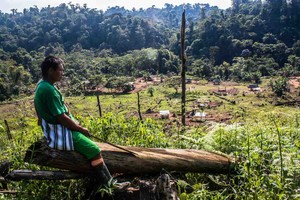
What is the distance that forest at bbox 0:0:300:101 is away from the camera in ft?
198

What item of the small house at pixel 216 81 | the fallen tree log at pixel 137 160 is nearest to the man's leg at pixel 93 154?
the fallen tree log at pixel 137 160

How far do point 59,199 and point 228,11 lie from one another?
4429 inches

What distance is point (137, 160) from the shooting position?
3307 mm

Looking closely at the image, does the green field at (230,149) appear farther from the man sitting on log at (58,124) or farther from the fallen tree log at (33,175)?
the man sitting on log at (58,124)

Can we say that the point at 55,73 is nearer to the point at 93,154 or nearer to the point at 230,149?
the point at 93,154

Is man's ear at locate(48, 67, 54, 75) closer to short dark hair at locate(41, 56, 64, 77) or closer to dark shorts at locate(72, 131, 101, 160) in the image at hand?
short dark hair at locate(41, 56, 64, 77)

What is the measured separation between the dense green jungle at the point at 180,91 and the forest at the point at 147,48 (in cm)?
28

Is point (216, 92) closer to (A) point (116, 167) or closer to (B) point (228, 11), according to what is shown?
(A) point (116, 167)

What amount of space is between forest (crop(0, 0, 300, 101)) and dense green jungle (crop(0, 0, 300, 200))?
0.28 metres

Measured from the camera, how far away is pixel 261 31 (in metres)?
79.9

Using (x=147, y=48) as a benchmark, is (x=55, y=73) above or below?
below

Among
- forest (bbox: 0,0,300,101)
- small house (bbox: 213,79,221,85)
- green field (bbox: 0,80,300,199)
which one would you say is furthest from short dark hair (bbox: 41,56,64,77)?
small house (bbox: 213,79,221,85)

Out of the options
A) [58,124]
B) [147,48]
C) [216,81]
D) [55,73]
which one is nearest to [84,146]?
[58,124]

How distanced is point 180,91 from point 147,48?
137 feet
